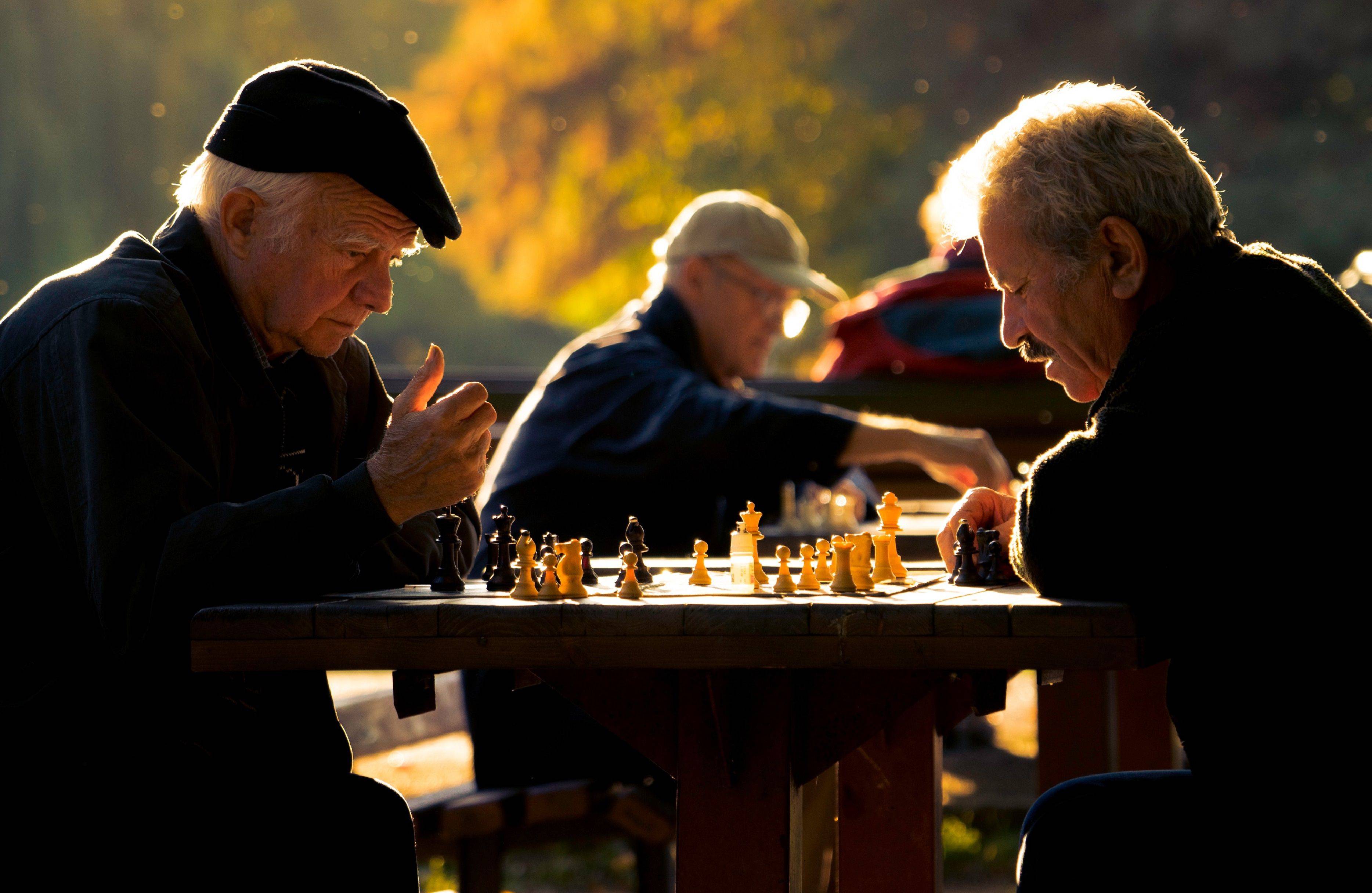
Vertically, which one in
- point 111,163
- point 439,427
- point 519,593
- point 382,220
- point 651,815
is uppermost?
point 111,163

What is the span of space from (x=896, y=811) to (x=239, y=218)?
1.50m

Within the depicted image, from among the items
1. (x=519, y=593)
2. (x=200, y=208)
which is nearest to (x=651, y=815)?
(x=519, y=593)

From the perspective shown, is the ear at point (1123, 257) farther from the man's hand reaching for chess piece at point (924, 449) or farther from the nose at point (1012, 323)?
the man's hand reaching for chess piece at point (924, 449)

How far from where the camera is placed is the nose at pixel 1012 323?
6.81 ft

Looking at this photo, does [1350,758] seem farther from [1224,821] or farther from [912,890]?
[912,890]

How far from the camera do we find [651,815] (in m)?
3.06

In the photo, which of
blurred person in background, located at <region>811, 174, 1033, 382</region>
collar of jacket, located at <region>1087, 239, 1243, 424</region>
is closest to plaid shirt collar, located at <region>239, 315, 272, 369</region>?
collar of jacket, located at <region>1087, 239, 1243, 424</region>

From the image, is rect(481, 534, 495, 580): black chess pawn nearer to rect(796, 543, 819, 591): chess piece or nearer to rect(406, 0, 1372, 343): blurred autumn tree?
rect(796, 543, 819, 591): chess piece

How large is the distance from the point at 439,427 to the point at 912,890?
3.80ft

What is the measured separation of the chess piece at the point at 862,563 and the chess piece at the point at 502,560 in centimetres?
51

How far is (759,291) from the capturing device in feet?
14.4

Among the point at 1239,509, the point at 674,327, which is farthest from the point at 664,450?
the point at 1239,509

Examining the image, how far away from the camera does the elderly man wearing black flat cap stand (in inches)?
70.0

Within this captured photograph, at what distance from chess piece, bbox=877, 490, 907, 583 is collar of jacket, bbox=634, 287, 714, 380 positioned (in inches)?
76.3
